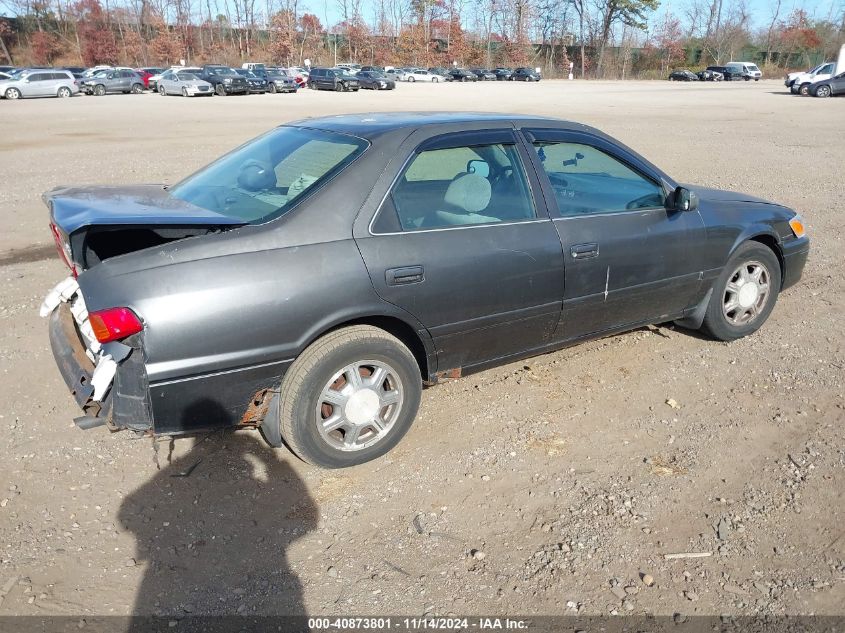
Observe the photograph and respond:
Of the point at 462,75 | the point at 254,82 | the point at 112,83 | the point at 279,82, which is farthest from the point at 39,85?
the point at 462,75

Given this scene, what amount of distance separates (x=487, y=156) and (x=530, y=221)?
447 millimetres

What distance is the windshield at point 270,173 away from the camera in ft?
11.2

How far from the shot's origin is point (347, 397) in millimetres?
3369

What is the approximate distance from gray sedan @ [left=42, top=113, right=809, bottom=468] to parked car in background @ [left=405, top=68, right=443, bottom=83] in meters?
62.2

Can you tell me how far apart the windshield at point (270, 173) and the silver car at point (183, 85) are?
3930 cm

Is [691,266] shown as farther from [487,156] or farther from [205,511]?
[205,511]

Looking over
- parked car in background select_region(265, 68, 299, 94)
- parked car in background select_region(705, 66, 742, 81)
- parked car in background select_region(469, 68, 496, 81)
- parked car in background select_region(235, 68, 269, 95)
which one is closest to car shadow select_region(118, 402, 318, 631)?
parked car in background select_region(235, 68, 269, 95)

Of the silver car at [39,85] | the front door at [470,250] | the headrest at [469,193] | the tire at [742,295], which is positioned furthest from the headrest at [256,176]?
the silver car at [39,85]

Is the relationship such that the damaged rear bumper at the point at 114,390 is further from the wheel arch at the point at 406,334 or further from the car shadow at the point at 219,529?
the wheel arch at the point at 406,334

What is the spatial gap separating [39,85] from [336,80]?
17657 mm

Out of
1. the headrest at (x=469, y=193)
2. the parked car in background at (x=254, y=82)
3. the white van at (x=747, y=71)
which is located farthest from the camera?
the white van at (x=747, y=71)

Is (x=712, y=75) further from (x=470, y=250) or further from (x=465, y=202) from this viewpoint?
(x=470, y=250)

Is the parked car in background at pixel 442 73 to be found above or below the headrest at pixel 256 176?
below

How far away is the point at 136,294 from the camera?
2832 millimetres
